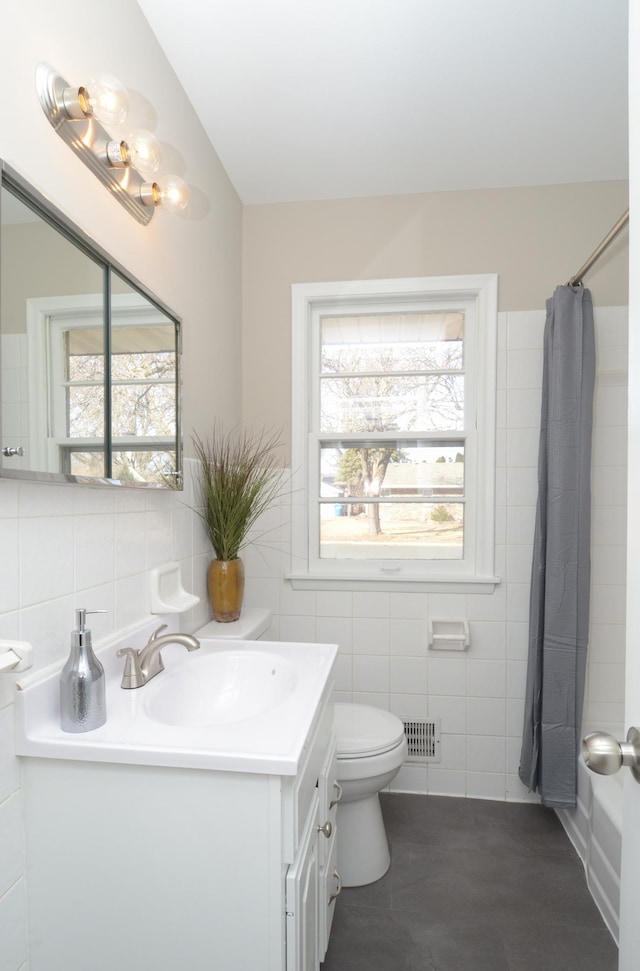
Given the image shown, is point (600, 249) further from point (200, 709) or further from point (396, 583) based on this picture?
point (200, 709)

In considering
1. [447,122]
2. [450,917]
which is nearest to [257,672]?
[450,917]

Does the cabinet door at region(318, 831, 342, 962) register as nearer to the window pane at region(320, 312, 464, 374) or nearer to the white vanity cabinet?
the white vanity cabinet

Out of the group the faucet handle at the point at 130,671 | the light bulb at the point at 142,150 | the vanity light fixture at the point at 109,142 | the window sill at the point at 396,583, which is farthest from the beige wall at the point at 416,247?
the faucet handle at the point at 130,671

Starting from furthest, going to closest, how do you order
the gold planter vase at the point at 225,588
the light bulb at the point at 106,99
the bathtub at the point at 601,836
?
the gold planter vase at the point at 225,588
the bathtub at the point at 601,836
the light bulb at the point at 106,99

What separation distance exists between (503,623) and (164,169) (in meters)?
2.07

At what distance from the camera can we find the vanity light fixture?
1106 mm

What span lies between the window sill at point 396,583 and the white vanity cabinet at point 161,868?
4.63 feet

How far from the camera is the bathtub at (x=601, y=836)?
65.5 inches

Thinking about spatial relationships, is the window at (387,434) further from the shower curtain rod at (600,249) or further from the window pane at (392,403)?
the shower curtain rod at (600,249)

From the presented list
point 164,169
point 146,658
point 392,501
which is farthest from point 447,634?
point 164,169

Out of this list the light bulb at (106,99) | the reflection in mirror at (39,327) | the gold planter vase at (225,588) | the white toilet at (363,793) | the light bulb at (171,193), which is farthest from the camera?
the gold planter vase at (225,588)

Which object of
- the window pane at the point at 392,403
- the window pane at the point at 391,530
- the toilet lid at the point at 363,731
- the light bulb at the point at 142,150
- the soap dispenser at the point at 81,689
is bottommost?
the toilet lid at the point at 363,731

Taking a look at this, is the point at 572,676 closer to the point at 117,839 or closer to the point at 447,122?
the point at 117,839

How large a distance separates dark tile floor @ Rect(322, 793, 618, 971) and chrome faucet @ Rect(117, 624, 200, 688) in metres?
0.95
